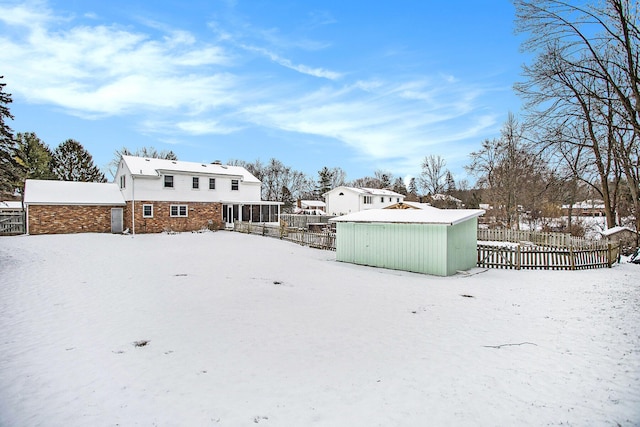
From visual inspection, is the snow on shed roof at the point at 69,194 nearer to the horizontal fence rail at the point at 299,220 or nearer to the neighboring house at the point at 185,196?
the neighboring house at the point at 185,196

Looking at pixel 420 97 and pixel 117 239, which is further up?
pixel 420 97

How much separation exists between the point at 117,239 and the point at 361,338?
74.7 feet

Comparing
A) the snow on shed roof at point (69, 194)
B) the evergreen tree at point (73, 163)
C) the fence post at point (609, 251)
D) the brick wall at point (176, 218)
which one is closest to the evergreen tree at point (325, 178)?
the evergreen tree at point (73, 163)

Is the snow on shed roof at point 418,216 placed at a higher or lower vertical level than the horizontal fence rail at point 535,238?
higher

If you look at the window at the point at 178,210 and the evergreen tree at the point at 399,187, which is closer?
the window at the point at 178,210

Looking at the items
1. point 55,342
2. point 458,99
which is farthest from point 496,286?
point 458,99

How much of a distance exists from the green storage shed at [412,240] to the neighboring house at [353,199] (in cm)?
3287

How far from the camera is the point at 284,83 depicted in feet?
83.0

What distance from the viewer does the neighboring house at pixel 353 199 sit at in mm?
51000

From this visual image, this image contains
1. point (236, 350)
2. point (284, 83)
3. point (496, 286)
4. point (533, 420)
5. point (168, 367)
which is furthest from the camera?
point (284, 83)

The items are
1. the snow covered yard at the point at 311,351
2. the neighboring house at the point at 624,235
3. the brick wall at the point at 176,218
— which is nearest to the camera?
the snow covered yard at the point at 311,351

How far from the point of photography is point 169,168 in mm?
30250

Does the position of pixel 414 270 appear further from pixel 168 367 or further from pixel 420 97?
pixel 420 97

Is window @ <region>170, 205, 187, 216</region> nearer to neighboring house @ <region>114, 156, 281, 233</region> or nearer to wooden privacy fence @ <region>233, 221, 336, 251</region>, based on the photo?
neighboring house @ <region>114, 156, 281, 233</region>
